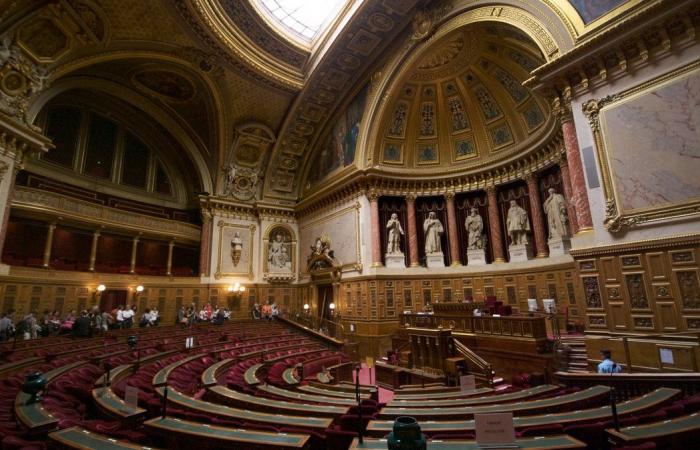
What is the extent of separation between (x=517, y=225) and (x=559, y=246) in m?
2.15

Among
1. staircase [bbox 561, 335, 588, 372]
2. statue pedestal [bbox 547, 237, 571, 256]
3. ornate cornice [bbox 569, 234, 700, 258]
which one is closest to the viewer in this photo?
ornate cornice [bbox 569, 234, 700, 258]

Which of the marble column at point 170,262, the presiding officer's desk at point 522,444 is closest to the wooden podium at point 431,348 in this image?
the presiding officer's desk at point 522,444

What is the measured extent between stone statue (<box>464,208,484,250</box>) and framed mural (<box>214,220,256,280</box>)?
1308 centimetres

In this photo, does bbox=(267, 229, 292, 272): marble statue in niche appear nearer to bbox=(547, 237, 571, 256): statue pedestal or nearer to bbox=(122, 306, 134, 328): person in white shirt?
bbox=(122, 306, 134, 328): person in white shirt

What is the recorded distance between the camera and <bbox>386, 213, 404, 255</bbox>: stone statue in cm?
1716

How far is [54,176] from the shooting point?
16.6 meters

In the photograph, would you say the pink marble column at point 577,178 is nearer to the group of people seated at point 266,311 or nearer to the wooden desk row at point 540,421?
the wooden desk row at point 540,421

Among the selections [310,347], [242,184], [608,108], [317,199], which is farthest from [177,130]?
[608,108]

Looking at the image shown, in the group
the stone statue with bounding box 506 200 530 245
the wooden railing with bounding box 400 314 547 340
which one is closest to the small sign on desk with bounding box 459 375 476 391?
the wooden railing with bounding box 400 314 547 340

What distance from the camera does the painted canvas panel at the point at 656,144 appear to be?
722 cm

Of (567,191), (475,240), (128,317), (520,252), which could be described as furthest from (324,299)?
(567,191)

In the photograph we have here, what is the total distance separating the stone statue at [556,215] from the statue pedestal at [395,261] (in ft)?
21.5

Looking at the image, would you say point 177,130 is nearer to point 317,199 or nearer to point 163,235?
point 163,235

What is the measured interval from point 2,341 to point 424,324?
1354 cm
